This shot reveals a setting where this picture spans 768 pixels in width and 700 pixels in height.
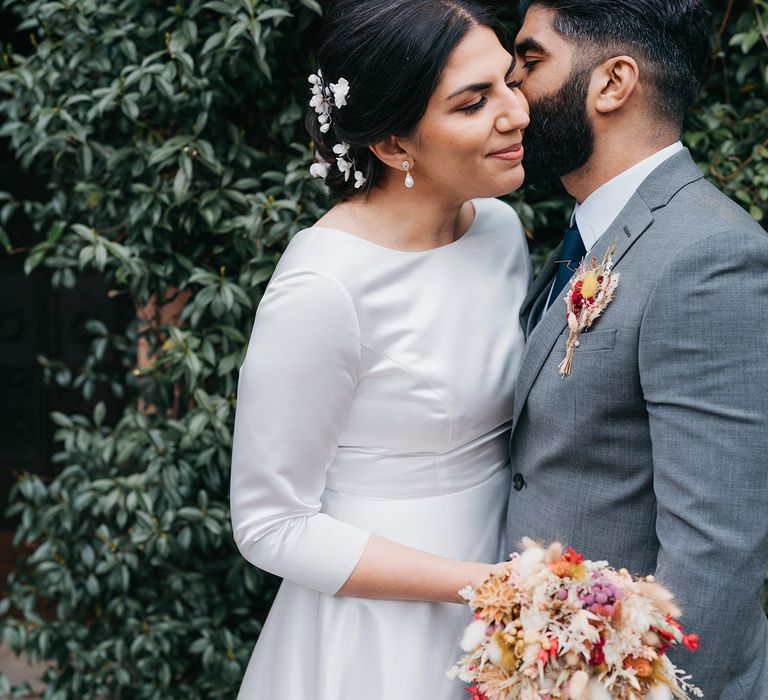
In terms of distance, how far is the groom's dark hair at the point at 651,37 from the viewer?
5.98 feet

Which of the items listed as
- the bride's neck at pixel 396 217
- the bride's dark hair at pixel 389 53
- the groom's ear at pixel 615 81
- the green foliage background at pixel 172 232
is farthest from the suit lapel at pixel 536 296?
the green foliage background at pixel 172 232

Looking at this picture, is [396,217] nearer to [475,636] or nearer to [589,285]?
[589,285]

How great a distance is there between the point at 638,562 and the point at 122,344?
2.10 metres

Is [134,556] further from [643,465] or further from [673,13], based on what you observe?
[673,13]

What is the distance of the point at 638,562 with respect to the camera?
170cm

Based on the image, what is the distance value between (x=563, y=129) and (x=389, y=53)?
1.31ft

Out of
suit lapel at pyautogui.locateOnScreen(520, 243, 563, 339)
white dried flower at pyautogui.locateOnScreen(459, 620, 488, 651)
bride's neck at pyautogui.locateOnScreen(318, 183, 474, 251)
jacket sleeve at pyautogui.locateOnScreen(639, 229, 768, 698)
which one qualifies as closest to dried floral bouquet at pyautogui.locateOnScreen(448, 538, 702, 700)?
white dried flower at pyautogui.locateOnScreen(459, 620, 488, 651)

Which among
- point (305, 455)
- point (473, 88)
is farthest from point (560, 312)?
point (305, 455)

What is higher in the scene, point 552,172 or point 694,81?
point 694,81

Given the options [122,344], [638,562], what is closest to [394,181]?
[638,562]

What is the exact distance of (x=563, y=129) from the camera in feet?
6.17

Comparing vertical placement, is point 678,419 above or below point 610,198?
below

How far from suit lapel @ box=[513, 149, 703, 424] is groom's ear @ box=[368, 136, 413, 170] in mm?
444

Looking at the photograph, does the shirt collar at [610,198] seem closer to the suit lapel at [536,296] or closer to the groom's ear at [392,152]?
the suit lapel at [536,296]
